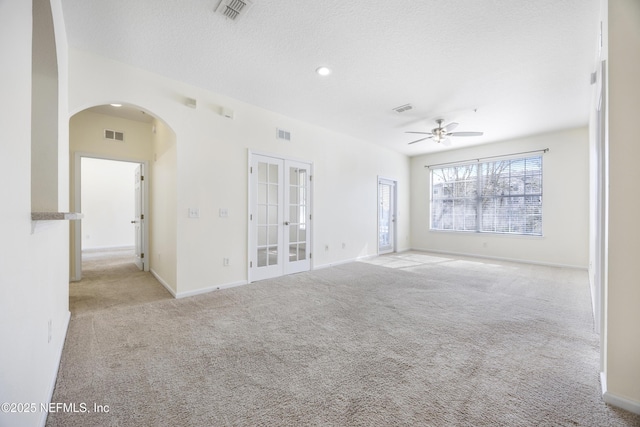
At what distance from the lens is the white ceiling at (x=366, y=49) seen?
2297mm

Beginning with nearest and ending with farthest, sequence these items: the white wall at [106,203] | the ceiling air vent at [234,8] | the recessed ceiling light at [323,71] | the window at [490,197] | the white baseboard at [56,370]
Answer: the white baseboard at [56,370], the ceiling air vent at [234,8], the recessed ceiling light at [323,71], the window at [490,197], the white wall at [106,203]

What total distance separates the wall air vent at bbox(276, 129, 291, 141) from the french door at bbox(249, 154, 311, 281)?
1.30ft

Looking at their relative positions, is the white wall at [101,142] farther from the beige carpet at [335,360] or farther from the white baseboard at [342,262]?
the white baseboard at [342,262]

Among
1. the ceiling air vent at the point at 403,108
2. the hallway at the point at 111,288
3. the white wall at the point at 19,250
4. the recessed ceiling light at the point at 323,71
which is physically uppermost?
the recessed ceiling light at the point at 323,71

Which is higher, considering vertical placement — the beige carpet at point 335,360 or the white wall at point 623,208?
the white wall at point 623,208

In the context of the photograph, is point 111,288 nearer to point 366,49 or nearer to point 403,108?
point 366,49

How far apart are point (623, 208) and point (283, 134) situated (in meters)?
4.27

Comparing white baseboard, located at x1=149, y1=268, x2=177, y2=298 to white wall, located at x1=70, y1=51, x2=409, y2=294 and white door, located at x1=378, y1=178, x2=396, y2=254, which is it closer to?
white wall, located at x1=70, y1=51, x2=409, y2=294

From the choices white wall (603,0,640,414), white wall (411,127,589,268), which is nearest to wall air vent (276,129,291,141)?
white wall (603,0,640,414)

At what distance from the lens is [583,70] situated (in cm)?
319

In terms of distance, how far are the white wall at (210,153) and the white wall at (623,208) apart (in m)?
3.94

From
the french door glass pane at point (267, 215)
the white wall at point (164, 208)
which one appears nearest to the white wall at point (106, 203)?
the white wall at point (164, 208)

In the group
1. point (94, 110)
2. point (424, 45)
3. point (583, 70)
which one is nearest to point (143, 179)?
point (94, 110)

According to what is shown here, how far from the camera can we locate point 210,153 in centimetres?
383
